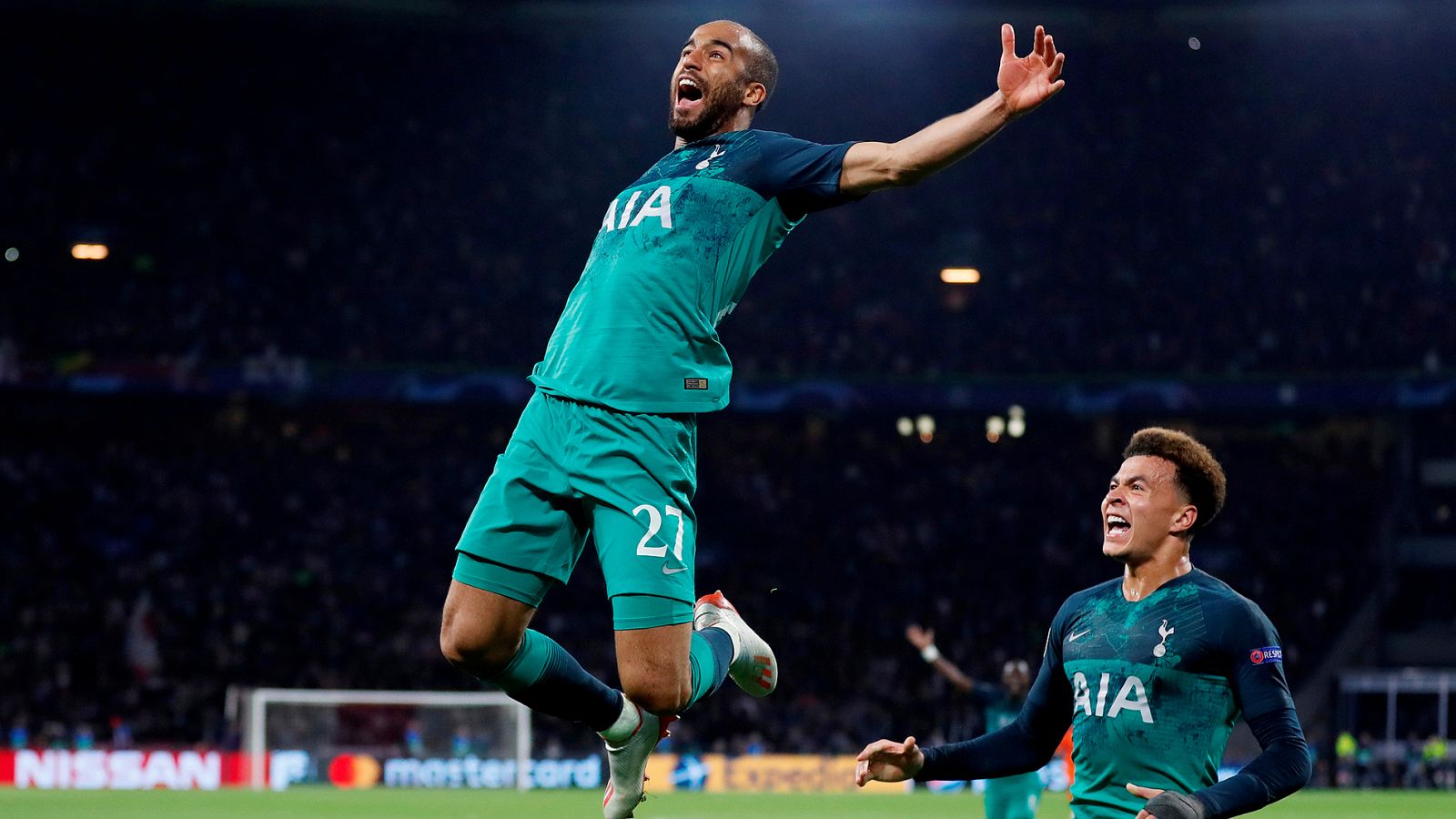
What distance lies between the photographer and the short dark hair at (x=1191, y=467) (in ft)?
14.5

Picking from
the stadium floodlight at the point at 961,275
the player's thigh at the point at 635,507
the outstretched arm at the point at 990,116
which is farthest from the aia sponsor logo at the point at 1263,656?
the stadium floodlight at the point at 961,275

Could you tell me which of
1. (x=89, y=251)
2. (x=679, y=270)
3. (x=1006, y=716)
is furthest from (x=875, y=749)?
(x=89, y=251)

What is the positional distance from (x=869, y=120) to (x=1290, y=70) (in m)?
8.26

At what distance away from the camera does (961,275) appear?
32.1 metres

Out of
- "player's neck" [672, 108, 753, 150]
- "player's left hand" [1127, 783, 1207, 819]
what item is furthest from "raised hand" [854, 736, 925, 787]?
"player's neck" [672, 108, 753, 150]

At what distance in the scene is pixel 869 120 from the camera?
3375 centimetres

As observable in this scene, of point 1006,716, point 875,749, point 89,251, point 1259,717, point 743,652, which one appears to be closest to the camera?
point 1259,717

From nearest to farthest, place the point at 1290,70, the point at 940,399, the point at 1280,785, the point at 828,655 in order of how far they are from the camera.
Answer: the point at 1280,785 → the point at 828,655 → the point at 940,399 → the point at 1290,70

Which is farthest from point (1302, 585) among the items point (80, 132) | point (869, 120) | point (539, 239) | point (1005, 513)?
point (80, 132)

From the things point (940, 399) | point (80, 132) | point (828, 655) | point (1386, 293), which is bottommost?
point (828, 655)

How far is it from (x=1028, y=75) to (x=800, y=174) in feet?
2.54

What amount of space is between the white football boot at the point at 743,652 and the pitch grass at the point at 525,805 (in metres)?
11.4

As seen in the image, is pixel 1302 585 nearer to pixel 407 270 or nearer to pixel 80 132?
pixel 407 270

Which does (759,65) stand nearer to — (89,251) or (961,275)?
(89,251)
